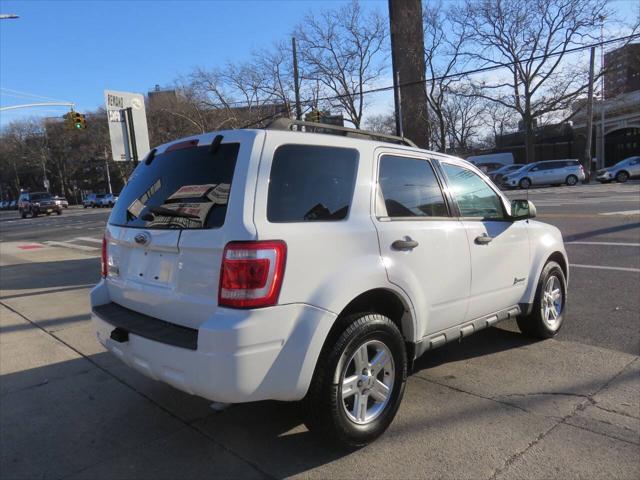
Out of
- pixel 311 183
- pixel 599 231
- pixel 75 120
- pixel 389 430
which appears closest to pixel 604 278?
pixel 599 231

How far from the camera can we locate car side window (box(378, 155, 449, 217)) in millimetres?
3240

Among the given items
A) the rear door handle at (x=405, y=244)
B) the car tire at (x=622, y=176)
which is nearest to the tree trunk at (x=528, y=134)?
the car tire at (x=622, y=176)

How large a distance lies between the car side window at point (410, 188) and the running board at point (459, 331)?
86 centimetres

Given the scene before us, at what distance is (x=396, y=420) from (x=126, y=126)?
7290mm

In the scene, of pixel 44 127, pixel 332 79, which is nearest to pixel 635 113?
pixel 332 79

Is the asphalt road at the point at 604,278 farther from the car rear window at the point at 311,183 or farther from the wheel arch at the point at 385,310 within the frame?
the car rear window at the point at 311,183

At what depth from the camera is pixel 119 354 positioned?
3059 mm

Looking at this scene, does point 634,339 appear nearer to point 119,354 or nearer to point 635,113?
point 119,354

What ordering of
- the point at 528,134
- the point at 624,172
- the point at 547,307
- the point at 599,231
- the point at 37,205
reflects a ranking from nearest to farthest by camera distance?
the point at 547,307 < the point at 599,231 < the point at 624,172 < the point at 37,205 < the point at 528,134

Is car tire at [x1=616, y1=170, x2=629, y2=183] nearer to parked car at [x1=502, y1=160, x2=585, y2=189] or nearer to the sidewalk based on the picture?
parked car at [x1=502, y1=160, x2=585, y2=189]

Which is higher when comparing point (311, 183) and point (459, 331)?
point (311, 183)

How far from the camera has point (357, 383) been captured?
9.50 ft

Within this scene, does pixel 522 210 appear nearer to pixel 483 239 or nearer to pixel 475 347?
pixel 483 239

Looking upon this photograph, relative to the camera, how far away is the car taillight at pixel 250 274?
96.4 inches
